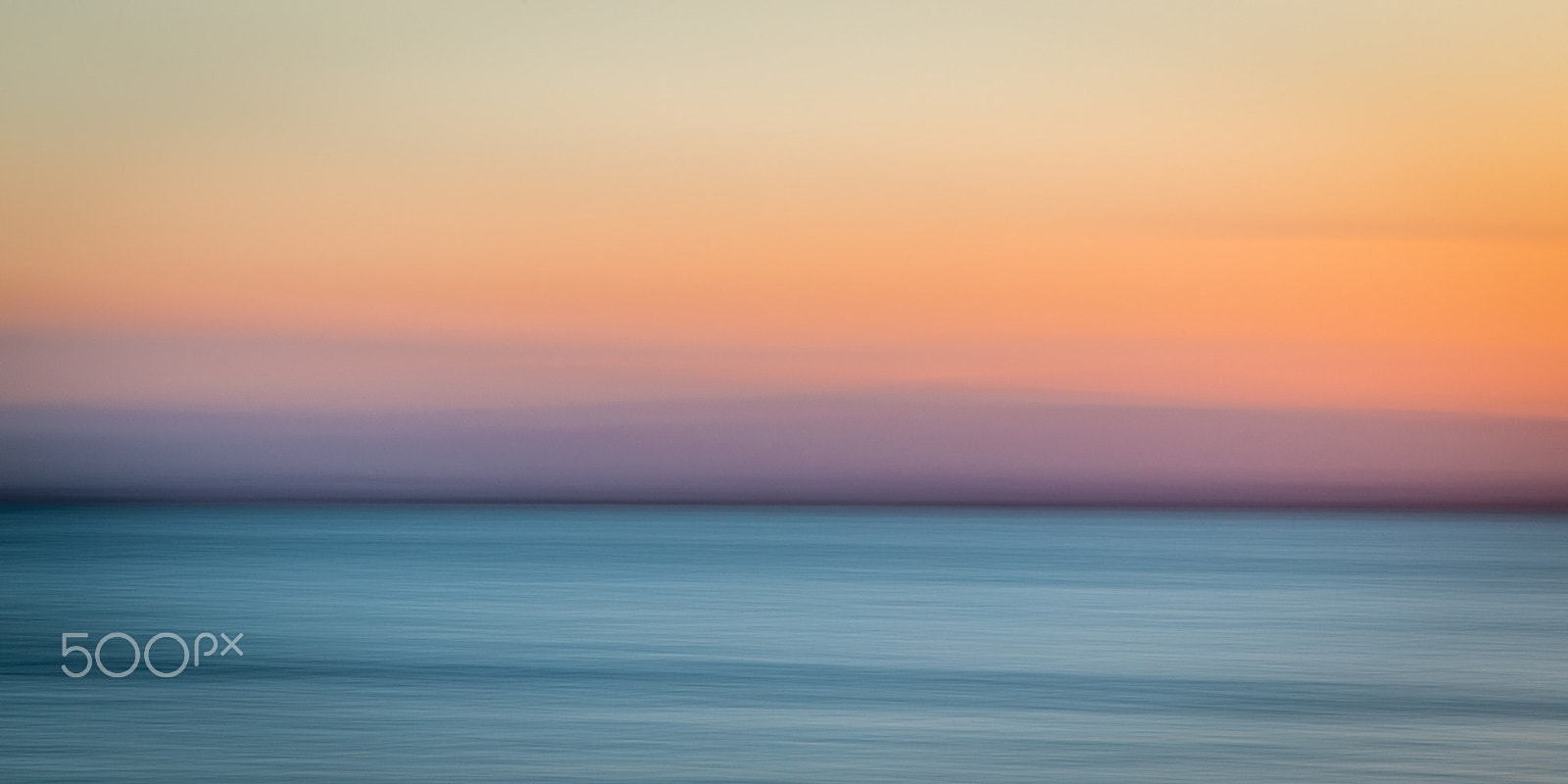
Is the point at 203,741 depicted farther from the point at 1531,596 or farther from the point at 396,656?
the point at 1531,596

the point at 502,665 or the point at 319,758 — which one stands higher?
the point at 502,665

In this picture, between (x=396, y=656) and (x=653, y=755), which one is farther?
(x=396, y=656)

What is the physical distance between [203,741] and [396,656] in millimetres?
3457

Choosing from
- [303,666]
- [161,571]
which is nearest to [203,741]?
[303,666]

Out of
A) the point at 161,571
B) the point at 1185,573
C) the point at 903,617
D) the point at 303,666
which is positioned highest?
the point at 1185,573

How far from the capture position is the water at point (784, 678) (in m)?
6.55

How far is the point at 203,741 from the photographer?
6.83m
